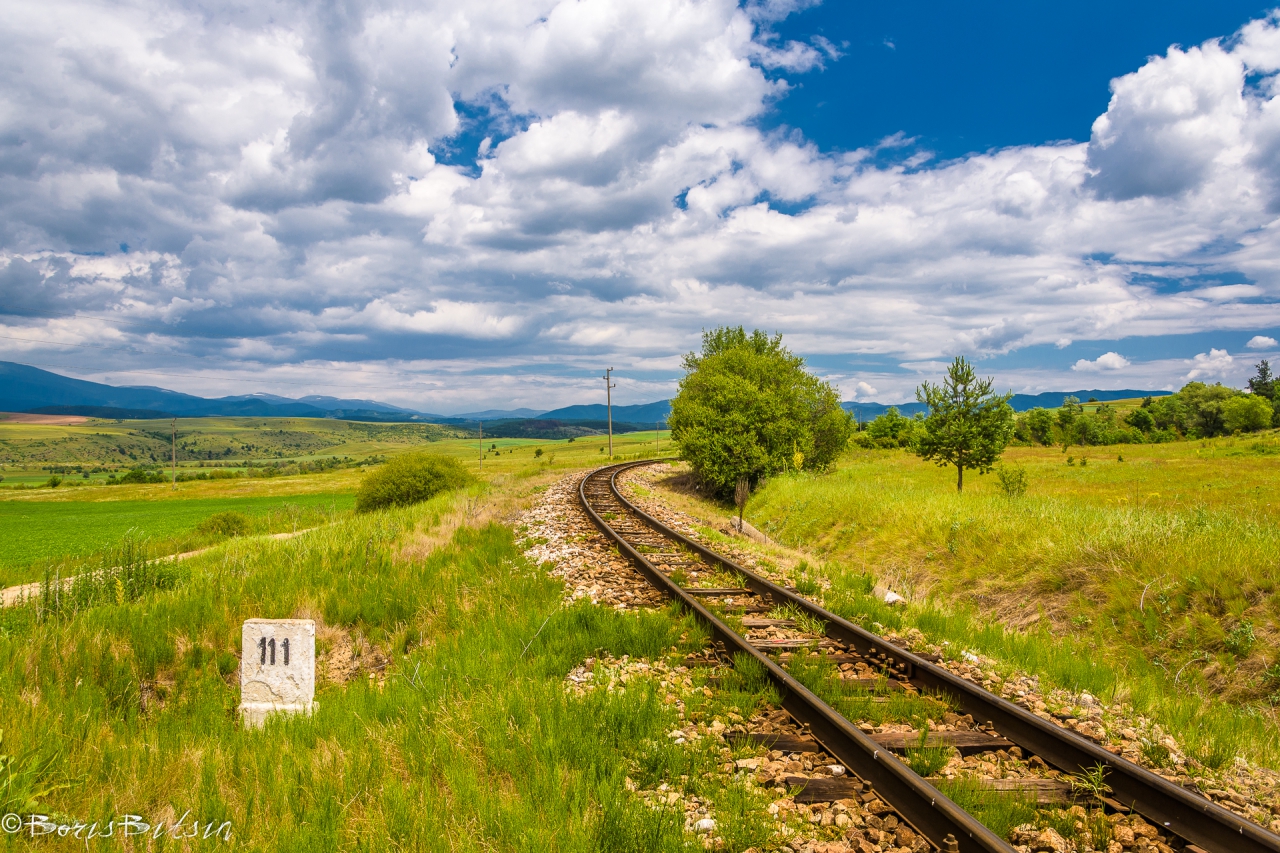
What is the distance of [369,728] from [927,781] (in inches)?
146

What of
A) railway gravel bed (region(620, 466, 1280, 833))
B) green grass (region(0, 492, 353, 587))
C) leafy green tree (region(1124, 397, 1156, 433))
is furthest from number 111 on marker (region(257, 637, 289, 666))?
leafy green tree (region(1124, 397, 1156, 433))

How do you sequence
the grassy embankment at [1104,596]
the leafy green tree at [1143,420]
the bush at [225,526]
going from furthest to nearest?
1. the leafy green tree at [1143,420]
2. the bush at [225,526]
3. the grassy embankment at [1104,596]

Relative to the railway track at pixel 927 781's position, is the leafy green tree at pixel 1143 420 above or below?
above

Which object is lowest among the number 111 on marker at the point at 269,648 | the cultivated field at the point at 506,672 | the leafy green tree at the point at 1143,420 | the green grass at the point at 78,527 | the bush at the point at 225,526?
the green grass at the point at 78,527

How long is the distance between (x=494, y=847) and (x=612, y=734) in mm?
1294

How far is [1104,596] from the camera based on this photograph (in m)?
8.63

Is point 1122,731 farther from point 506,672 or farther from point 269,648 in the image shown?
point 269,648

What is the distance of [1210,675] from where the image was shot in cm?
682

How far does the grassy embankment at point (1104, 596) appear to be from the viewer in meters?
5.77

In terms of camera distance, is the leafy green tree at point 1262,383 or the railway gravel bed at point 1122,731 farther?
the leafy green tree at point 1262,383

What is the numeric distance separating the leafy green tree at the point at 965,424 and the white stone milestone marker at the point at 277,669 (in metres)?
25.6
